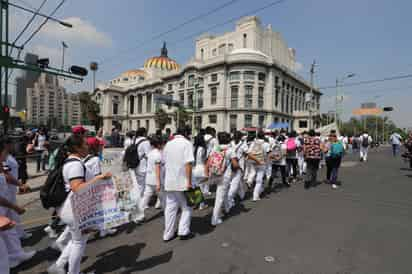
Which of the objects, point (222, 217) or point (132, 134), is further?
point (132, 134)

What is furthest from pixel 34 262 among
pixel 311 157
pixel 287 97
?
pixel 287 97

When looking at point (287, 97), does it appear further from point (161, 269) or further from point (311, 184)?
point (161, 269)

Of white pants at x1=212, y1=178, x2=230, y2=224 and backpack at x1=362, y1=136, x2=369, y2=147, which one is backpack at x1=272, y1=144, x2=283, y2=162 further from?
backpack at x1=362, y1=136, x2=369, y2=147

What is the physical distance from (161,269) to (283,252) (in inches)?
70.3

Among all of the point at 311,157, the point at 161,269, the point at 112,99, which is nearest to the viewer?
the point at 161,269

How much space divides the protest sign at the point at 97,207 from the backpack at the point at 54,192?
0.31 metres

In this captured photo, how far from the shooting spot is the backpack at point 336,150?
6.81 metres

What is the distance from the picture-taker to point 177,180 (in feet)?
11.4

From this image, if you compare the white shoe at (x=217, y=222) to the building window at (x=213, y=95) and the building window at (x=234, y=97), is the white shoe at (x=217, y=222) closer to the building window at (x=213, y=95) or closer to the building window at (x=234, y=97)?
the building window at (x=234, y=97)

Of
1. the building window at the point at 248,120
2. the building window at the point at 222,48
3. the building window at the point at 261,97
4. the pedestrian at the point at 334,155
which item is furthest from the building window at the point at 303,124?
the pedestrian at the point at 334,155

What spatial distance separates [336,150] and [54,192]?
7397 millimetres

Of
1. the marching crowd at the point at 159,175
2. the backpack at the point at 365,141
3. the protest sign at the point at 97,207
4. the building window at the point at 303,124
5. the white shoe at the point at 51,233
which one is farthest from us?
the building window at the point at 303,124

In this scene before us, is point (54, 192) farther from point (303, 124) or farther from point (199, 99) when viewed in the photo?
point (303, 124)

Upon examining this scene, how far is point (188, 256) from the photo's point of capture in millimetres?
3082
